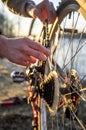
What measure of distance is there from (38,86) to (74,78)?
0.31 m

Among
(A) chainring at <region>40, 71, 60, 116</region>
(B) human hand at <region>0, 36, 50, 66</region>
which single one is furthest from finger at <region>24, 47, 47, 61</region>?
(A) chainring at <region>40, 71, 60, 116</region>

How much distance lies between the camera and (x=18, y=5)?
2383 mm

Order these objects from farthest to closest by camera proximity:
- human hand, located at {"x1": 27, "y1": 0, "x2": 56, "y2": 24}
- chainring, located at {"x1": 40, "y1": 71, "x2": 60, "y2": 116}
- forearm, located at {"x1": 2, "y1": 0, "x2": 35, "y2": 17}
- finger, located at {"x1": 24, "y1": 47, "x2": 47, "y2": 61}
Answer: forearm, located at {"x1": 2, "y1": 0, "x2": 35, "y2": 17}
human hand, located at {"x1": 27, "y1": 0, "x2": 56, "y2": 24}
chainring, located at {"x1": 40, "y1": 71, "x2": 60, "y2": 116}
finger, located at {"x1": 24, "y1": 47, "x2": 47, "y2": 61}

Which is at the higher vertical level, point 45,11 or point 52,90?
point 45,11

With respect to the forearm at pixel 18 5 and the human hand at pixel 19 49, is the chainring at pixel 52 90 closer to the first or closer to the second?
the forearm at pixel 18 5

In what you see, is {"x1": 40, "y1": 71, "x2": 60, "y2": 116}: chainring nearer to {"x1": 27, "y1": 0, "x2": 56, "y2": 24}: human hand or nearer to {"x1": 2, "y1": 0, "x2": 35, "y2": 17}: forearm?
{"x1": 27, "y1": 0, "x2": 56, "y2": 24}: human hand

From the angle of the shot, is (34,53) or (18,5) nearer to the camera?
(34,53)

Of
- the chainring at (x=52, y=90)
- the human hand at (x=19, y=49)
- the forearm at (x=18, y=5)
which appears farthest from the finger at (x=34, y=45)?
the forearm at (x=18, y=5)

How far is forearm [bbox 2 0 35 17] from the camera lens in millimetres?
2311

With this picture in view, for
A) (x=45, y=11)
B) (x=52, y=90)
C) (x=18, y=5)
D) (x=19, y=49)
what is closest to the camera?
(x=19, y=49)

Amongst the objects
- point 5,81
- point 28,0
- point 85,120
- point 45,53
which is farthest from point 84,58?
point 45,53

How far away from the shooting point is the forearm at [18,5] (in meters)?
2.31

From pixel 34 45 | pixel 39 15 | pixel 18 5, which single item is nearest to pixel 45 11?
pixel 39 15

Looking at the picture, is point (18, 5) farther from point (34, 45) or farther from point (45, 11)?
point (34, 45)
